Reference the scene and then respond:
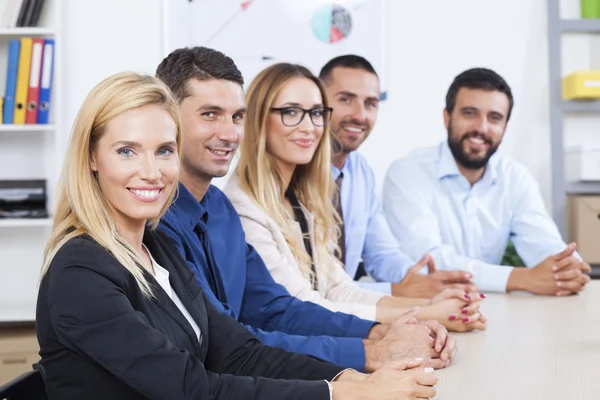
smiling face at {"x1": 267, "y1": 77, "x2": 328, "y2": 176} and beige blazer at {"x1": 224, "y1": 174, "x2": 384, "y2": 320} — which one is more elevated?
smiling face at {"x1": 267, "y1": 77, "x2": 328, "y2": 176}

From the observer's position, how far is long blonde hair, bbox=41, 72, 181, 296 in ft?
3.78

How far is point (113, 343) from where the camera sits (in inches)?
40.2

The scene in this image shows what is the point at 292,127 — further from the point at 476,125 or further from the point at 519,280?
the point at 476,125

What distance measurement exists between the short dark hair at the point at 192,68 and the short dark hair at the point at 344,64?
1762 millimetres

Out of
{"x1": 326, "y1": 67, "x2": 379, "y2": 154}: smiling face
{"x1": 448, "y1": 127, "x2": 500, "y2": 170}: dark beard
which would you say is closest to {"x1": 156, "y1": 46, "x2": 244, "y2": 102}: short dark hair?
{"x1": 326, "y1": 67, "x2": 379, "y2": 154}: smiling face

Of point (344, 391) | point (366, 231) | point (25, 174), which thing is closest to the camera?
point (344, 391)

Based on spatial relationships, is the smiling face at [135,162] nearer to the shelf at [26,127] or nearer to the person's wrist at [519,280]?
the person's wrist at [519,280]

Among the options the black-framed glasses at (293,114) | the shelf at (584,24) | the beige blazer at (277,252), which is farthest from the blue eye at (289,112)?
the shelf at (584,24)

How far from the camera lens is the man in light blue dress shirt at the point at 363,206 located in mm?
2328

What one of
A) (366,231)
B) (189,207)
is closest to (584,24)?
(366,231)

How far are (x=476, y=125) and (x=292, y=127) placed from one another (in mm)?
1617

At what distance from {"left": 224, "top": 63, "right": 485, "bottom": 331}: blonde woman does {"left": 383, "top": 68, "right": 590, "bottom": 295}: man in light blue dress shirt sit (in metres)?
0.64

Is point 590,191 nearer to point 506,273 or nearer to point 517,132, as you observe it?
point 517,132

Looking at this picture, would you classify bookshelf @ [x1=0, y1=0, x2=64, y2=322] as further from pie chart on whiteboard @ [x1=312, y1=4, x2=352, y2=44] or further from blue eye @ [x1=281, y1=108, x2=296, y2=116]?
blue eye @ [x1=281, y1=108, x2=296, y2=116]
